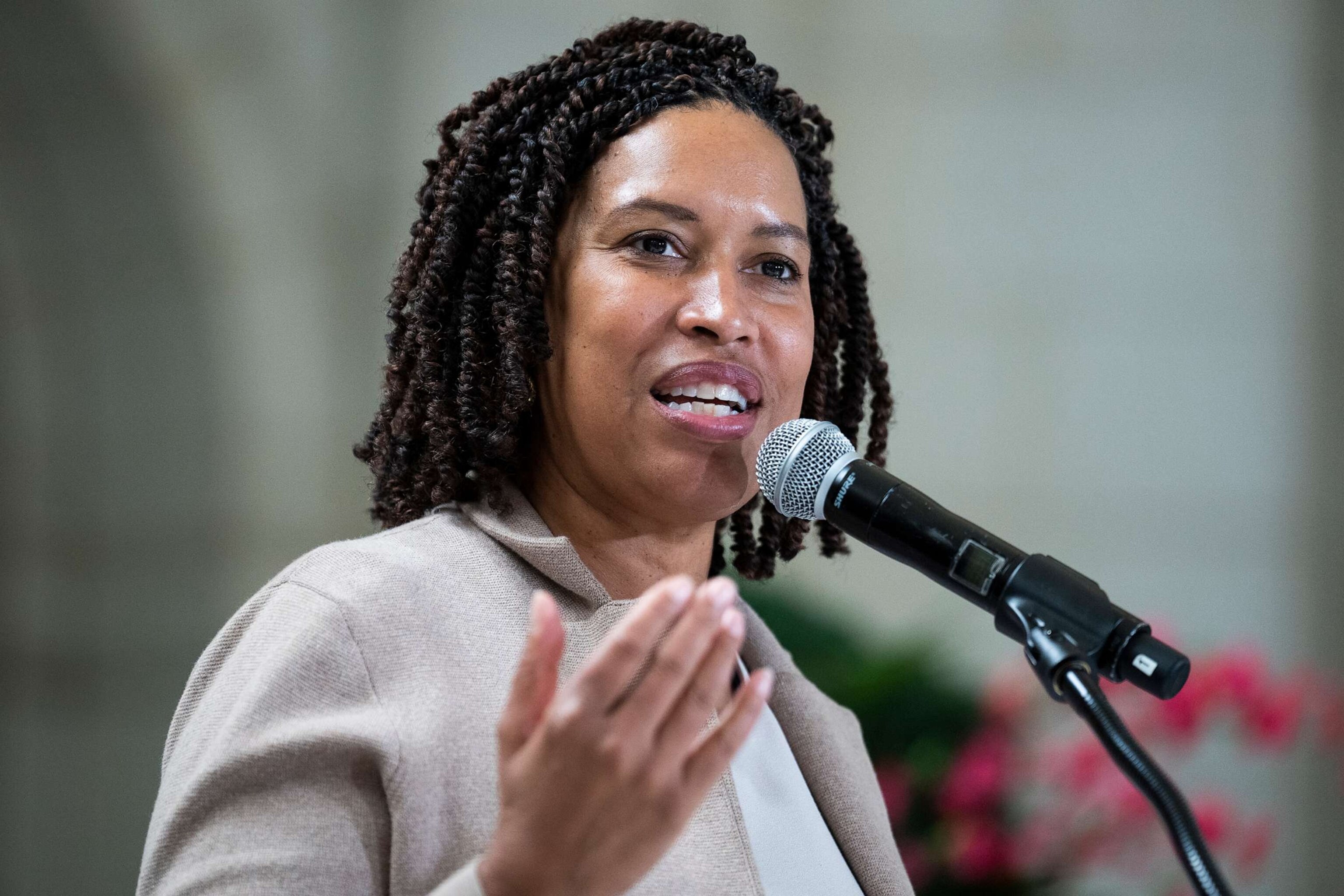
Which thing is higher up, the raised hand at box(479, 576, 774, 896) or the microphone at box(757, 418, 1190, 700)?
the microphone at box(757, 418, 1190, 700)

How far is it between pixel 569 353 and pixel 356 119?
221cm

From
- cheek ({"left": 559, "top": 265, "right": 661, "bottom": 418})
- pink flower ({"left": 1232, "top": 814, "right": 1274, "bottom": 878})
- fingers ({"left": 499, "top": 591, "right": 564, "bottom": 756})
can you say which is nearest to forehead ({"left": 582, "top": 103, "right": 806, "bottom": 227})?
cheek ({"left": 559, "top": 265, "right": 661, "bottom": 418})

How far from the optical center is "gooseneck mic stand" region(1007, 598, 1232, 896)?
890mm

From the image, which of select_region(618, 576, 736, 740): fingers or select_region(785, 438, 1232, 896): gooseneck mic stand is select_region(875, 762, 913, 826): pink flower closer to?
select_region(785, 438, 1232, 896): gooseneck mic stand

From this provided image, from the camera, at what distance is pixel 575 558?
54.7 inches

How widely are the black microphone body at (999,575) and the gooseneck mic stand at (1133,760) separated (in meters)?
0.04

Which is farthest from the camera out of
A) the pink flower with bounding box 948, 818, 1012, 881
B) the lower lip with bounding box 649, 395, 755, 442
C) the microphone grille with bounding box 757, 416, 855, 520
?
the pink flower with bounding box 948, 818, 1012, 881

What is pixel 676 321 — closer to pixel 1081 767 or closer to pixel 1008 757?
pixel 1008 757

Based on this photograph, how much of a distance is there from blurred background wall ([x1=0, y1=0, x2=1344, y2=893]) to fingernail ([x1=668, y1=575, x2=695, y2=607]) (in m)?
2.15

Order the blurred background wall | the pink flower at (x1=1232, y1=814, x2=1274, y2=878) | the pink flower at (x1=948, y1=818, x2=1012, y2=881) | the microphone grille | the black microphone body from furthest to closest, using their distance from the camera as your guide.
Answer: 1. the blurred background wall
2. the pink flower at (x1=1232, y1=814, x2=1274, y2=878)
3. the pink flower at (x1=948, y1=818, x2=1012, y2=881)
4. the microphone grille
5. the black microphone body

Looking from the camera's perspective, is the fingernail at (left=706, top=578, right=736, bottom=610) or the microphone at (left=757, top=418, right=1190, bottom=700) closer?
the fingernail at (left=706, top=578, right=736, bottom=610)

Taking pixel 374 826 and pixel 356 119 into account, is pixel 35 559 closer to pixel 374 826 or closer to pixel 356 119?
pixel 356 119

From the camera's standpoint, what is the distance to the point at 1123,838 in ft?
6.92

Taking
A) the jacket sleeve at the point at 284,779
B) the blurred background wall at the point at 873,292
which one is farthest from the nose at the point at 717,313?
the blurred background wall at the point at 873,292
